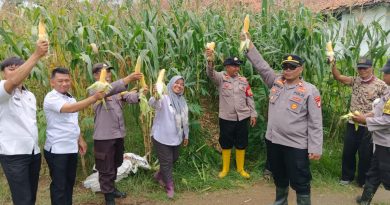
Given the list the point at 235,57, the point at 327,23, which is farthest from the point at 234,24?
the point at 327,23

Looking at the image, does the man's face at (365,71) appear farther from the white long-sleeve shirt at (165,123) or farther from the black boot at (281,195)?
the white long-sleeve shirt at (165,123)

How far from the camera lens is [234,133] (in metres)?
4.61

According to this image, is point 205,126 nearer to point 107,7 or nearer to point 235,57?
point 235,57

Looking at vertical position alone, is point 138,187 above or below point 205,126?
below

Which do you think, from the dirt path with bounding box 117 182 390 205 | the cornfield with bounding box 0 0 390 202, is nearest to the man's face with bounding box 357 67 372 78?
the cornfield with bounding box 0 0 390 202

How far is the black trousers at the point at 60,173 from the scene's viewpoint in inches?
125

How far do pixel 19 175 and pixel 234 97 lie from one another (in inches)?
98.6

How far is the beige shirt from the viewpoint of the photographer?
443 cm

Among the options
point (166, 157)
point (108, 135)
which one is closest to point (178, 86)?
point (166, 157)

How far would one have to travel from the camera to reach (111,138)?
12.3ft

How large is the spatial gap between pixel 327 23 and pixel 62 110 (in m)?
3.71

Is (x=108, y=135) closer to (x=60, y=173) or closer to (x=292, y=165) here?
(x=60, y=173)

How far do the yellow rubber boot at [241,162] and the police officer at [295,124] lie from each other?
1.07 m

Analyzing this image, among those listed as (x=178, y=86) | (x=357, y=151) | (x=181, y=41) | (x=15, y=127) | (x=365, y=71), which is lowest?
(x=357, y=151)
